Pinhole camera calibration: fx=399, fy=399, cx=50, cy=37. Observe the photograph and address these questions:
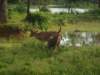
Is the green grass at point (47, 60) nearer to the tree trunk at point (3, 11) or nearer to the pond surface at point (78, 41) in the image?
the pond surface at point (78, 41)

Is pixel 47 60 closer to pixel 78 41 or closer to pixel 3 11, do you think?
pixel 78 41

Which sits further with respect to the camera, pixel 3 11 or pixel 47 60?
pixel 3 11

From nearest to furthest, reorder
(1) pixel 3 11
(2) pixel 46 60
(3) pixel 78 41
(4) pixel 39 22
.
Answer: (2) pixel 46 60 → (3) pixel 78 41 → (1) pixel 3 11 → (4) pixel 39 22

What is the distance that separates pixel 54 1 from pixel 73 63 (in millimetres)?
61427

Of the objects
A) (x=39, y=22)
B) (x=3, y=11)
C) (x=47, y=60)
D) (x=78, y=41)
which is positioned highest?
(x=47, y=60)

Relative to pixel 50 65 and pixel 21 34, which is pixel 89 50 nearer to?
pixel 50 65

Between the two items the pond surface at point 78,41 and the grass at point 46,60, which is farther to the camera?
the pond surface at point 78,41

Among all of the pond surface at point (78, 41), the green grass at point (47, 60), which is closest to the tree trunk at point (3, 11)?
the pond surface at point (78, 41)

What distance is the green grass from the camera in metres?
9.32

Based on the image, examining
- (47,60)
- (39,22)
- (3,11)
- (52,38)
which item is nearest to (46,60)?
(47,60)

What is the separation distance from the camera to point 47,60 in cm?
1060

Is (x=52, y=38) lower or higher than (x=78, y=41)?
higher

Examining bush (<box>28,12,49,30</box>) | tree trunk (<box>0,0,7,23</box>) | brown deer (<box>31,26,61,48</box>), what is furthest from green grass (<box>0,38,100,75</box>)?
bush (<box>28,12,49,30</box>)

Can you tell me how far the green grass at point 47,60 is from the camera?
9.32 metres
